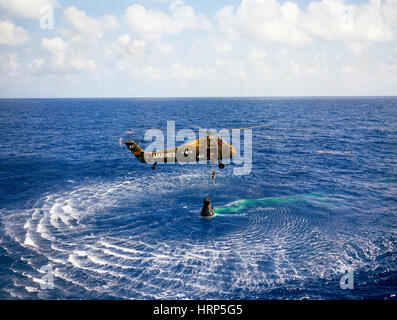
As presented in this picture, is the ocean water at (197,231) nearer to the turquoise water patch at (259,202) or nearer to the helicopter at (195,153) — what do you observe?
the turquoise water patch at (259,202)

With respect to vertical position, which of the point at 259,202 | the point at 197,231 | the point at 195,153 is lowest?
the point at 197,231

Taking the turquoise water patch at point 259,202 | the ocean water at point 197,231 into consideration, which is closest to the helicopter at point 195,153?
the turquoise water patch at point 259,202

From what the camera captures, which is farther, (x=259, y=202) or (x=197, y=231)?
(x=259, y=202)

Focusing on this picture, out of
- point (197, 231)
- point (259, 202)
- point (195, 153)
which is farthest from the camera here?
point (259, 202)

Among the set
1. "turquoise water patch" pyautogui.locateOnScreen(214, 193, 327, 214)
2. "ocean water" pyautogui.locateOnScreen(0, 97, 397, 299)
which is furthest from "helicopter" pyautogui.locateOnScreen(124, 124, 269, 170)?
"ocean water" pyautogui.locateOnScreen(0, 97, 397, 299)

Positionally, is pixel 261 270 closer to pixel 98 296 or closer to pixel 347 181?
pixel 98 296

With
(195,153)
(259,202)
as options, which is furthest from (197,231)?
(259,202)

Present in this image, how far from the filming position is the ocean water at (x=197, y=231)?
23.9m

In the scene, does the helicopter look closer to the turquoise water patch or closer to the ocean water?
the turquoise water patch

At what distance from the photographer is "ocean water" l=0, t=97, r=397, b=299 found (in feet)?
78.5

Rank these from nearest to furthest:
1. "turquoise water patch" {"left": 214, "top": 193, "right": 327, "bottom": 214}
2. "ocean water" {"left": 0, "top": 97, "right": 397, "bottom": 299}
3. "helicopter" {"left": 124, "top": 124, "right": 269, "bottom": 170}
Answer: "ocean water" {"left": 0, "top": 97, "right": 397, "bottom": 299}, "helicopter" {"left": 124, "top": 124, "right": 269, "bottom": 170}, "turquoise water patch" {"left": 214, "top": 193, "right": 327, "bottom": 214}

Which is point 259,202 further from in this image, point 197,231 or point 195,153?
point 195,153

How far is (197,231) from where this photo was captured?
3297 cm

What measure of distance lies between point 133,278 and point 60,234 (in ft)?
44.2
